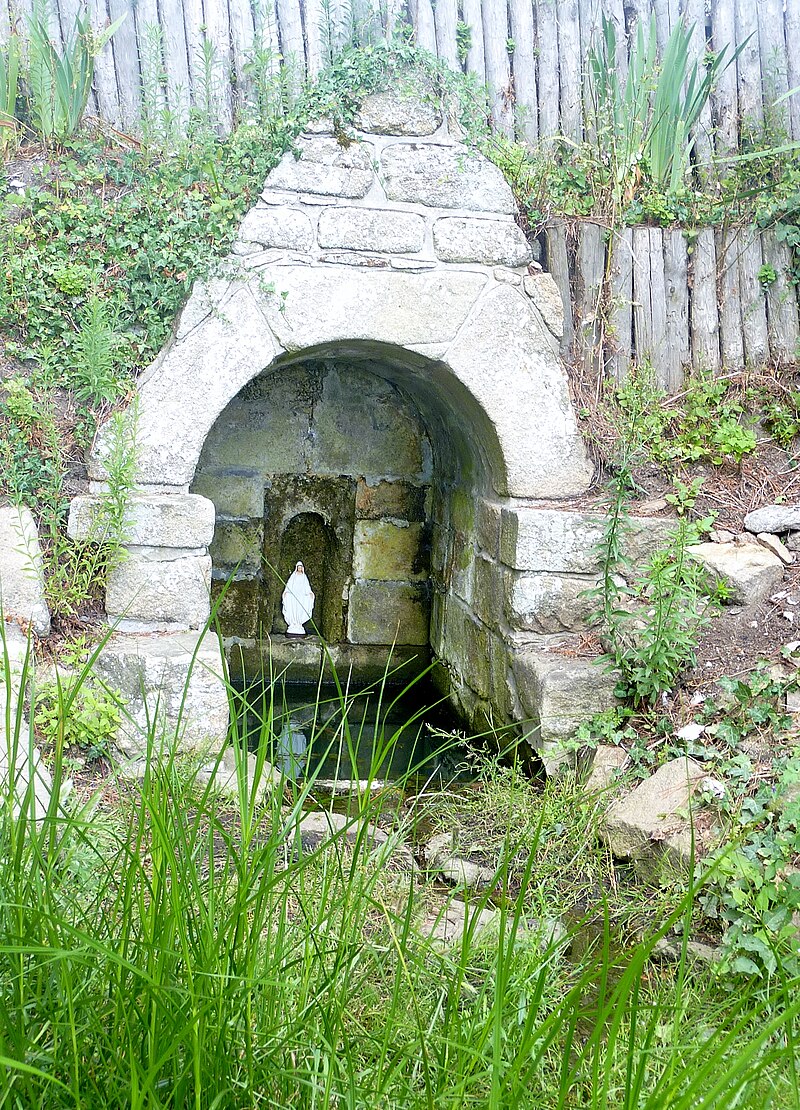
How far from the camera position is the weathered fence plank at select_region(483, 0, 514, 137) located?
4.04m

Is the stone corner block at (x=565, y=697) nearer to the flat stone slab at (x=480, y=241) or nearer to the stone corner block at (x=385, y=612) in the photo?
the flat stone slab at (x=480, y=241)

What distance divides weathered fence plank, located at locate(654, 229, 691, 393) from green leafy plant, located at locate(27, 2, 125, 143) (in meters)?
2.49

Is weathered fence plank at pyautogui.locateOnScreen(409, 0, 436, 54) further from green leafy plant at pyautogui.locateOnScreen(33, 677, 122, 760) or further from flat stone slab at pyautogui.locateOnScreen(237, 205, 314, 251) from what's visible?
green leafy plant at pyautogui.locateOnScreen(33, 677, 122, 760)

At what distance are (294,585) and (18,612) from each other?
5.31 ft

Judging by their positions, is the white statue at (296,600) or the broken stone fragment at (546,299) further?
the white statue at (296,600)

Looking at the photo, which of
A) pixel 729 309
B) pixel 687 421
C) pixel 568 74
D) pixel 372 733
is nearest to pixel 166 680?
pixel 372 733

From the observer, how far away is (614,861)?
289 cm

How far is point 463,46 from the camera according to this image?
3986 millimetres

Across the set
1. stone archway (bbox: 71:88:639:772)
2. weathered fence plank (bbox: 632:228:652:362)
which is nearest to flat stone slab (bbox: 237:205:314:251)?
stone archway (bbox: 71:88:639:772)

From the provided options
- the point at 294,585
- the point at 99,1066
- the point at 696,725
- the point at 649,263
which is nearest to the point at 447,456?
the point at 294,585

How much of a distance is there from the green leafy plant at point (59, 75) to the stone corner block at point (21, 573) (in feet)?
5.16

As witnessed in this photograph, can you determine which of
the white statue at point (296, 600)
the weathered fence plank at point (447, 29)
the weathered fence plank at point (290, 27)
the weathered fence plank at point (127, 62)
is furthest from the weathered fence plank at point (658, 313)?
the weathered fence plank at point (127, 62)

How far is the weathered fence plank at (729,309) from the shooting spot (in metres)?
4.02

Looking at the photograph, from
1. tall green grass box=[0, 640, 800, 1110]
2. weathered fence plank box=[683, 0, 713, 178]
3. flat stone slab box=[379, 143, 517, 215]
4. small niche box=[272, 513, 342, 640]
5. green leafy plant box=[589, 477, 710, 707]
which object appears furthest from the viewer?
small niche box=[272, 513, 342, 640]
